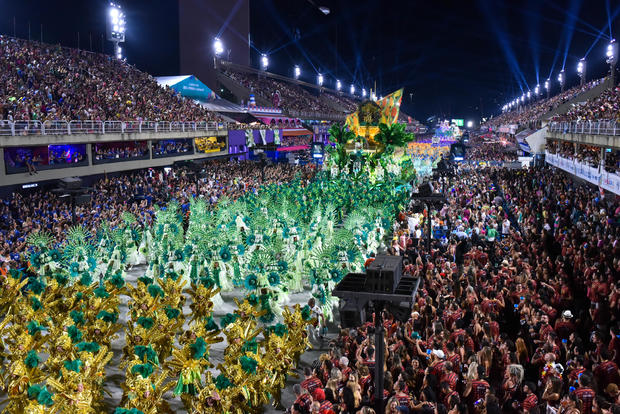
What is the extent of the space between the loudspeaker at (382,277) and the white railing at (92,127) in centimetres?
1895

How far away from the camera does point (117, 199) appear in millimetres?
23531

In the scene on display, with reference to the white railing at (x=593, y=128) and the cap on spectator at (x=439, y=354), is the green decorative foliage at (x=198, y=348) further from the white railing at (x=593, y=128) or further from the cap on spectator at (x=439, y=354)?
the white railing at (x=593, y=128)

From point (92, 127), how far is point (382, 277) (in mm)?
22552

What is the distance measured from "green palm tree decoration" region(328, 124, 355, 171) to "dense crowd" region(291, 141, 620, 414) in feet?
62.2

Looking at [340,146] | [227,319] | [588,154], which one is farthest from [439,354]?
[340,146]

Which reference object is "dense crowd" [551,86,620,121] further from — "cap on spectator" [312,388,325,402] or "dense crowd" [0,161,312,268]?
"cap on spectator" [312,388,325,402]

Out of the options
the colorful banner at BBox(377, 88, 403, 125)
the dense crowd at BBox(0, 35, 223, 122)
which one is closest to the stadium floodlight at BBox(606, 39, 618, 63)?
the colorful banner at BBox(377, 88, 403, 125)

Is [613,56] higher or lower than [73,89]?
higher

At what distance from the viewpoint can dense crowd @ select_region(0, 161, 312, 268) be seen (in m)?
16.7

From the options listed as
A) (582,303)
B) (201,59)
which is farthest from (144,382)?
(201,59)

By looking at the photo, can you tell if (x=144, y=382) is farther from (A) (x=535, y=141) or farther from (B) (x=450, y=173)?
(A) (x=535, y=141)

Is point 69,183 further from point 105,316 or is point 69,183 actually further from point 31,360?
point 31,360

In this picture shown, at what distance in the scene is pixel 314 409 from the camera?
618 cm

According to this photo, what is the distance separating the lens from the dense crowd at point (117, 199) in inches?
658
